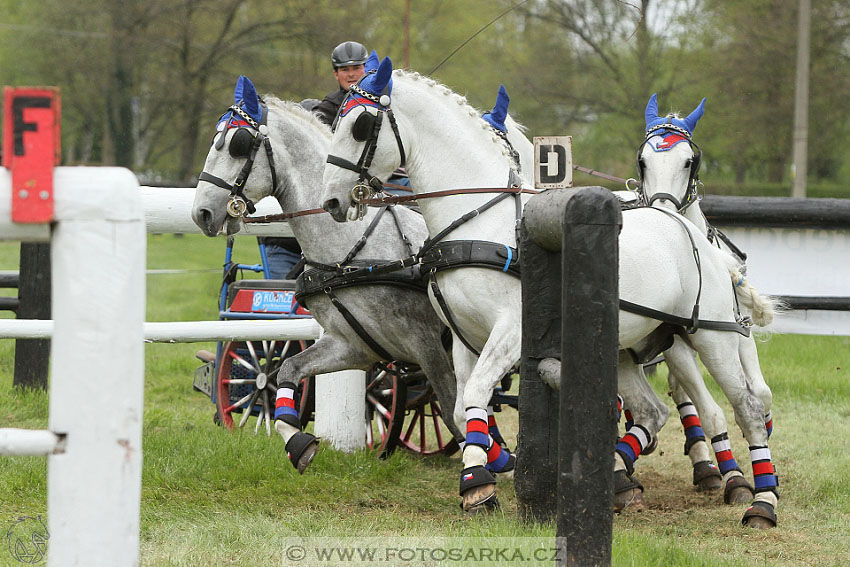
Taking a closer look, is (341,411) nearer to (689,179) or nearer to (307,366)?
(307,366)

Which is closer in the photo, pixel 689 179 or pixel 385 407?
pixel 689 179

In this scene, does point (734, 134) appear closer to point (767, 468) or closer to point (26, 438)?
point (767, 468)

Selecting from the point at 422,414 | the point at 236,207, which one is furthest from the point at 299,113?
the point at 422,414

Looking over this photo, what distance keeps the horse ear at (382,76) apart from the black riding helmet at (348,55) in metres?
1.54

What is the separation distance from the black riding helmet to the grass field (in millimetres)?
2281

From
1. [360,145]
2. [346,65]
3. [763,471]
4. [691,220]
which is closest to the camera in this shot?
[360,145]

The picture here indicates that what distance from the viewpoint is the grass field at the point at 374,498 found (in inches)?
142

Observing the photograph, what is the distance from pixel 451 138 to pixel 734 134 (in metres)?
20.4

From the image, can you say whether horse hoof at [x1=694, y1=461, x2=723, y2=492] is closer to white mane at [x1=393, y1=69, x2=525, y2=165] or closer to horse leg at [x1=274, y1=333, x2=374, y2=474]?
horse leg at [x1=274, y1=333, x2=374, y2=474]

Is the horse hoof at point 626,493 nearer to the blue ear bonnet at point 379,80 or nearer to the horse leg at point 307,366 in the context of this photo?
the horse leg at point 307,366

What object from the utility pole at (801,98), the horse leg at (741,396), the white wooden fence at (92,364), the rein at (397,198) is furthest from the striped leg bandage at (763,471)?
the utility pole at (801,98)

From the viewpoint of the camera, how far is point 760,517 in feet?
14.5

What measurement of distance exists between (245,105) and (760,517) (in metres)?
3.14

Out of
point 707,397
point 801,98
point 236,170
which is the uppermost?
point 801,98
